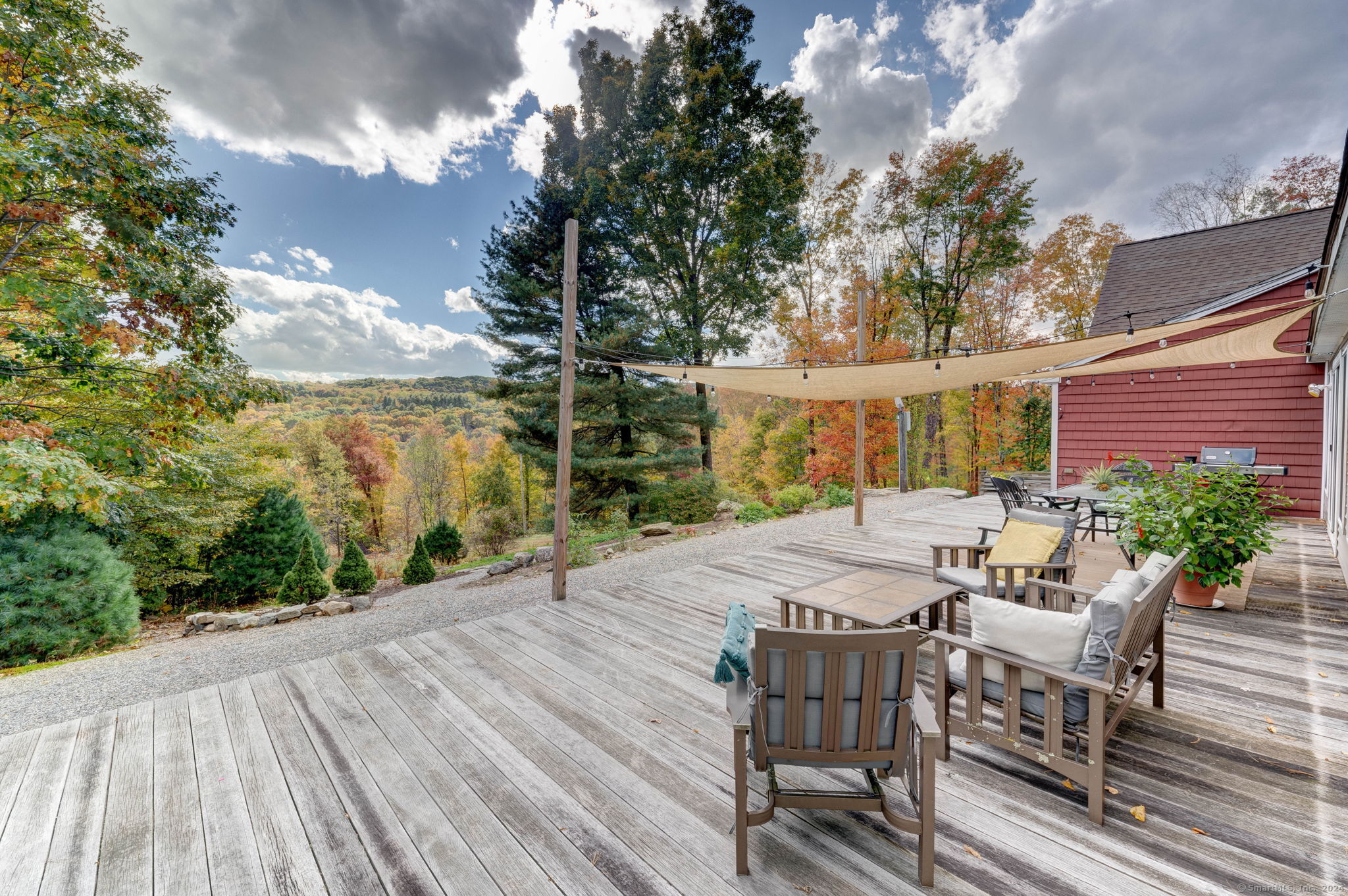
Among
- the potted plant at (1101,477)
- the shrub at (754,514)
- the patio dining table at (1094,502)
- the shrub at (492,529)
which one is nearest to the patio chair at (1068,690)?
the patio dining table at (1094,502)

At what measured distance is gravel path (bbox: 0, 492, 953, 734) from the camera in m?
2.85

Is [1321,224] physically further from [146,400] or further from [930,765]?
[146,400]

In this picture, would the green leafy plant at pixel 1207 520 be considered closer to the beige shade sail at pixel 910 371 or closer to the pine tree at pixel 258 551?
the beige shade sail at pixel 910 371

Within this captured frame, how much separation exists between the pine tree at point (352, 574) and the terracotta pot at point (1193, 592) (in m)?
9.30

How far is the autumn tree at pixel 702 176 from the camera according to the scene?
35.1ft

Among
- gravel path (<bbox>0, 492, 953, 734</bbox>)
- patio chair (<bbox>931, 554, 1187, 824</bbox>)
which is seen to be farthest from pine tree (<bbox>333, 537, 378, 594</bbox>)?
patio chair (<bbox>931, 554, 1187, 824</bbox>)

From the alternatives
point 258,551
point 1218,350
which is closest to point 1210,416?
point 1218,350

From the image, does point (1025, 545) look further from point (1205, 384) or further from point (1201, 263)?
point (1201, 263)

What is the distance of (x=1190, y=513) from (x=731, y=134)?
436 inches

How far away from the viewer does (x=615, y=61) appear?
10.9m

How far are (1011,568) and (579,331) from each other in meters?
9.84

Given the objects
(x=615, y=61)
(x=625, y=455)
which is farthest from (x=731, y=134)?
(x=625, y=455)

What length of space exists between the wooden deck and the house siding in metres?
5.86

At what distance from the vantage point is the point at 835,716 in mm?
1497
